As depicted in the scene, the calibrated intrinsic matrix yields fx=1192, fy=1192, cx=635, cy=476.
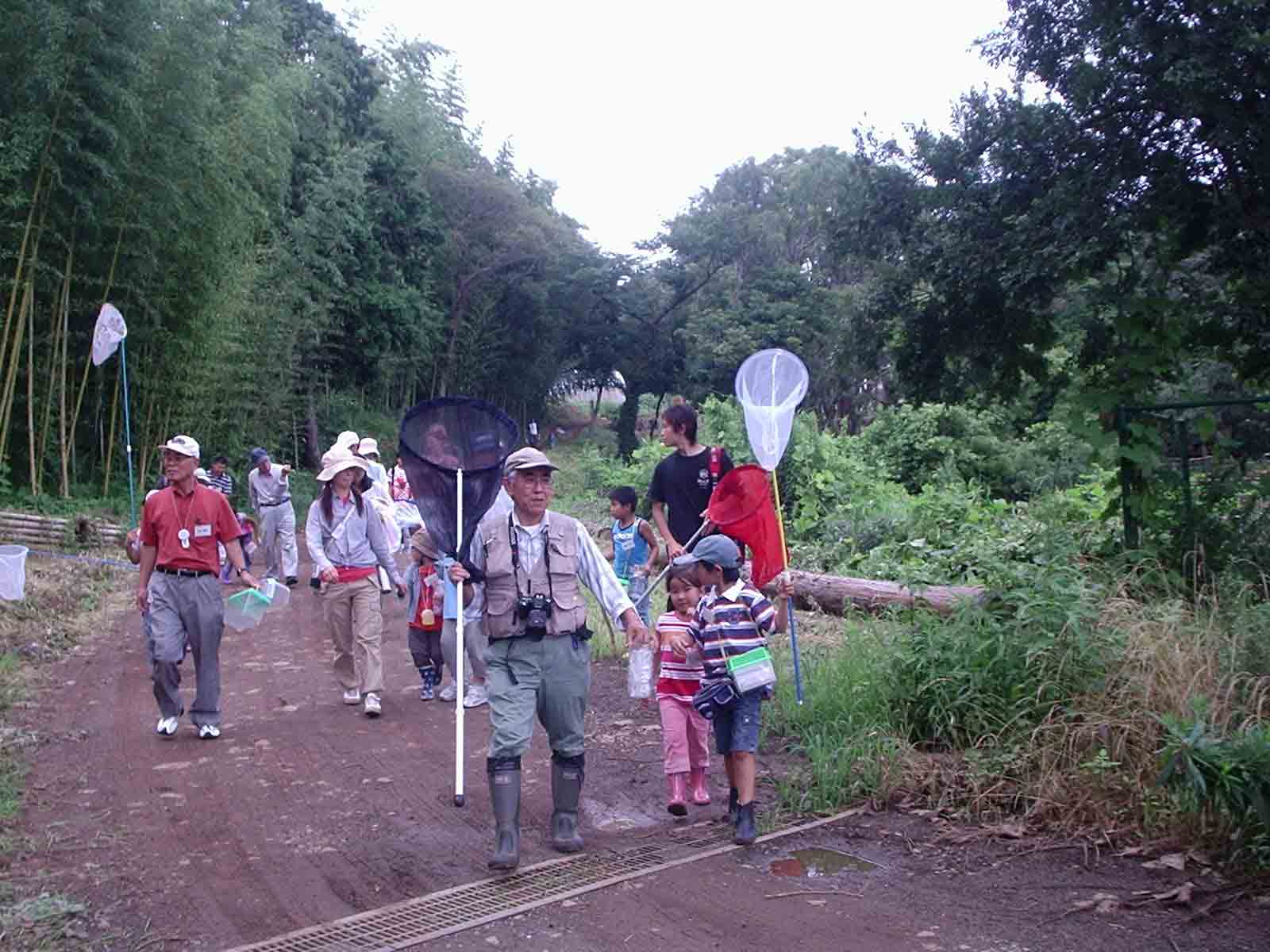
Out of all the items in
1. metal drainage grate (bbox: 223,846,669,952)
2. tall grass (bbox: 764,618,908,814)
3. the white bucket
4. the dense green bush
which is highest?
the dense green bush

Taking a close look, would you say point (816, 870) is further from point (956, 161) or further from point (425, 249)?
point (425, 249)

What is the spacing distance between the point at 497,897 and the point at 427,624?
3.45 m

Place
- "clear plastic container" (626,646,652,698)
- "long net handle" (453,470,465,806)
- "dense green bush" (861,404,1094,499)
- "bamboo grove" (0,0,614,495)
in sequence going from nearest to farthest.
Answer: "long net handle" (453,470,465,806), "clear plastic container" (626,646,652,698), "bamboo grove" (0,0,614,495), "dense green bush" (861,404,1094,499)

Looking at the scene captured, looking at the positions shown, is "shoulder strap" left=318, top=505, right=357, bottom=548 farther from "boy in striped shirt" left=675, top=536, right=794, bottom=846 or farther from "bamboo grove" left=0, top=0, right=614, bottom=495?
"bamboo grove" left=0, top=0, right=614, bottom=495

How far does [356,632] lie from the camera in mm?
7781

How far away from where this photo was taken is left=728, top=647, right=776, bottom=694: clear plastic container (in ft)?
17.2

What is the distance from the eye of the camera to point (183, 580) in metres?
7.06

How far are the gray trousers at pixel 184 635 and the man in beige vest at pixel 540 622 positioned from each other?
255 cm

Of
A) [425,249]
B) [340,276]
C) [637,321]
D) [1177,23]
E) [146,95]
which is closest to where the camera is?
[1177,23]

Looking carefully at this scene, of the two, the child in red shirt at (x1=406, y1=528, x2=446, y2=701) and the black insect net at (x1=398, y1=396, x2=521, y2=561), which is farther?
the child in red shirt at (x1=406, y1=528, x2=446, y2=701)

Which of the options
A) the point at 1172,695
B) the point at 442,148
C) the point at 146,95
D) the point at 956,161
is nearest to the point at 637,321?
the point at 442,148

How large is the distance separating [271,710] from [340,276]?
890 inches

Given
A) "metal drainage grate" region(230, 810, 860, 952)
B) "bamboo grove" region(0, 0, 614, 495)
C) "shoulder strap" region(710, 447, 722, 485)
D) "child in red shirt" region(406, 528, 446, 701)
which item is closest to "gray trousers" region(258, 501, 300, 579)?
"bamboo grove" region(0, 0, 614, 495)

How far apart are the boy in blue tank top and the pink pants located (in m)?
2.72
